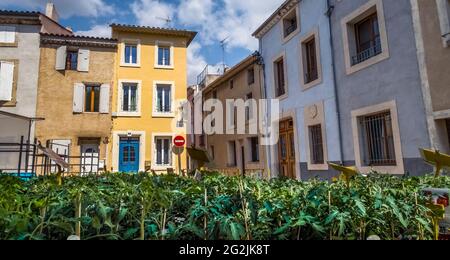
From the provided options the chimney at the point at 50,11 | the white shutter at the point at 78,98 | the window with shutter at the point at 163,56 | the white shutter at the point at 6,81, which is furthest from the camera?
the chimney at the point at 50,11

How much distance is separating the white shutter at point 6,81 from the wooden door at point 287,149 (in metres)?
14.4

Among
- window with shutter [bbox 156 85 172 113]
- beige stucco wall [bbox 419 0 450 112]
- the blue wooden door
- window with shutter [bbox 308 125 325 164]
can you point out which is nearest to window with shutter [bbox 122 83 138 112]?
window with shutter [bbox 156 85 172 113]

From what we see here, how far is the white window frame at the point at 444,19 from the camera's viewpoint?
6.61 metres

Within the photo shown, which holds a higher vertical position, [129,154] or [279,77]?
[279,77]

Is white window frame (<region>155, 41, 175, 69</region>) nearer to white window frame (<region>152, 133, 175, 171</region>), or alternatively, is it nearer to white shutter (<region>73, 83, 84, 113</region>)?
white window frame (<region>152, 133, 175, 171</region>)

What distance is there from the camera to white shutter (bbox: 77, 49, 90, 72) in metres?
16.8

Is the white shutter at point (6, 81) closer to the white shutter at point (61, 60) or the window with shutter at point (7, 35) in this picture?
the window with shutter at point (7, 35)

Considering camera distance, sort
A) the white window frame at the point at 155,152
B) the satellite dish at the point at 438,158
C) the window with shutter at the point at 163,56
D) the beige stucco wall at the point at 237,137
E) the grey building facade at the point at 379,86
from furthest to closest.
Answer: the window with shutter at the point at 163,56, the white window frame at the point at 155,152, the beige stucco wall at the point at 237,137, the grey building facade at the point at 379,86, the satellite dish at the point at 438,158

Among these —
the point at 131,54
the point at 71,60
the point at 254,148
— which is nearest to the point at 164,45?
the point at 131,54

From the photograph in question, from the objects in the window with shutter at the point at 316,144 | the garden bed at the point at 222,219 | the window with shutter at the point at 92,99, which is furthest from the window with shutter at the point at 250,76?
the garden bed at the point at 222,219

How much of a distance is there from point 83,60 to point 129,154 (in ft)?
19.9

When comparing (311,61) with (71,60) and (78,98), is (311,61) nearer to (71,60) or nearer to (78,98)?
(78,98)

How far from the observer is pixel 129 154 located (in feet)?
56.1
